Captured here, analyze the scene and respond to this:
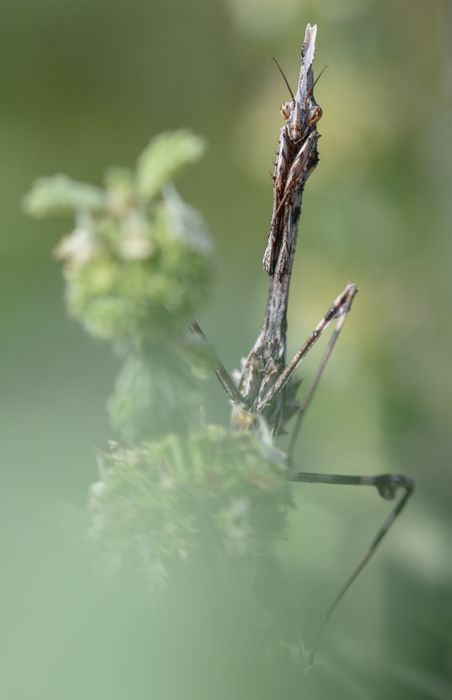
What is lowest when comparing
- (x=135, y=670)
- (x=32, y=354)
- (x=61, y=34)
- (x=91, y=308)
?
(x=135, y=670)

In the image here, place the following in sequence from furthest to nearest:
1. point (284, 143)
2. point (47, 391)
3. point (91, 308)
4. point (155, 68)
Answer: point (155, 68) < point (47, 391) < point (284, 143) < point (91, 308)

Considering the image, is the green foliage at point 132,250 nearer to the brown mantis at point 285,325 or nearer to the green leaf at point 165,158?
the green leaf at point 165,158

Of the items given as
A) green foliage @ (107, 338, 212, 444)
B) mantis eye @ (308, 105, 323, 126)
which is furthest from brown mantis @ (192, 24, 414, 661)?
green foliage @ (107, 338, 212, 444)

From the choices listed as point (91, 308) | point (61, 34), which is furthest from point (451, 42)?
point (91, 308)

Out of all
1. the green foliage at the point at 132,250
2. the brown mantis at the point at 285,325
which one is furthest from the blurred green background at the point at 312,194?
the green foliage at the point at 132,250

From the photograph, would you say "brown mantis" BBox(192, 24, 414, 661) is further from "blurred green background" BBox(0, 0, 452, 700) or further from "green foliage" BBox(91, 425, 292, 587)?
"blurred green background" BBox(0, 0, 452, 700)

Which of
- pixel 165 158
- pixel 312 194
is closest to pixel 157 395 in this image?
pixel 165 158

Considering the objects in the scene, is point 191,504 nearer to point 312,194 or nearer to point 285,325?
point 285,325

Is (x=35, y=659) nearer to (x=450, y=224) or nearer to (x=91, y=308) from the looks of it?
(x=91, y=308)
